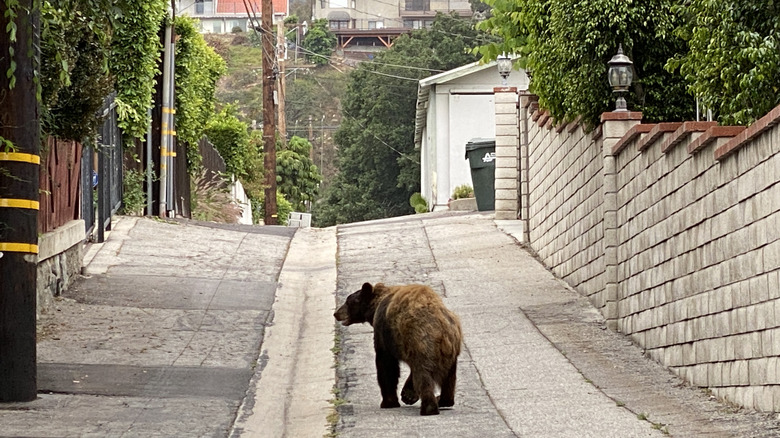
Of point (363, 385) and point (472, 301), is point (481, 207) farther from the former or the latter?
point (363, 385)

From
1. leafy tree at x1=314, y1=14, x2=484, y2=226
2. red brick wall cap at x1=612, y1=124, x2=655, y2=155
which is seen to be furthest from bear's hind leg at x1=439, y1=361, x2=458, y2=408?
leafy tree at x1=314, y1=14, x2=484, y2=226

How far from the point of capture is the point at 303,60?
10900 cm

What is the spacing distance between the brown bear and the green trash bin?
18957 millimetres

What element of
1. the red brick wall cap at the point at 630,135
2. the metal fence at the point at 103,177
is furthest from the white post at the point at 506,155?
the red brick wall cap at the point at 630,135

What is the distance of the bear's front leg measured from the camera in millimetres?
9945

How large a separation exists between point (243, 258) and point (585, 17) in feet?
23.2

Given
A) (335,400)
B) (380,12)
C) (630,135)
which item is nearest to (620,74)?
(630,135)

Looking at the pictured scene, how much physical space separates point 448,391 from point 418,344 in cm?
73

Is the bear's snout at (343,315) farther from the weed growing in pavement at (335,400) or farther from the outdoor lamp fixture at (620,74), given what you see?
the outdoor lamp fixture at (620,74)

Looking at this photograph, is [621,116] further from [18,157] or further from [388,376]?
[18,157]

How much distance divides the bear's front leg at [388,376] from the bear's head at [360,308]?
0.48 meters

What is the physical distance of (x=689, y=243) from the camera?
1157 centimetres

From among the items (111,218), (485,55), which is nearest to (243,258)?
(111,218)

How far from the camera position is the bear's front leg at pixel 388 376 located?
9945 millimetres
